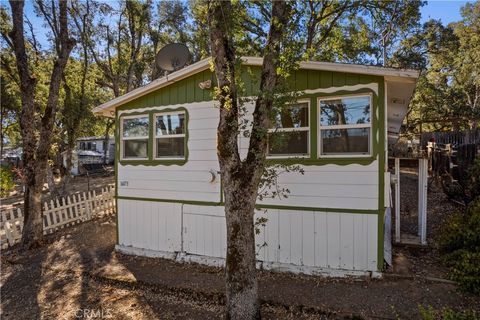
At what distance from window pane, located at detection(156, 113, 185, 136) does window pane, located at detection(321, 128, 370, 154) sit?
3.00 meters

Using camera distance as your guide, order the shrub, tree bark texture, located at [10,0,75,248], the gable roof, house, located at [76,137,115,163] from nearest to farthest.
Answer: the gable roof < tree bark texture, located at [10,0,75,248] < the shrub < house, located at [76,137,115,163]

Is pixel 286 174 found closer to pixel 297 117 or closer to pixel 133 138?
pixel 297 117

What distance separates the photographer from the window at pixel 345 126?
16.5 feet

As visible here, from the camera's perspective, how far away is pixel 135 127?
705cm

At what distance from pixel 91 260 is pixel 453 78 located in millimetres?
24369

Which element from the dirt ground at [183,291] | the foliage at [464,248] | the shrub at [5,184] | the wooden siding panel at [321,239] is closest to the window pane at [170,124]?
the dirt ground at [183,291]

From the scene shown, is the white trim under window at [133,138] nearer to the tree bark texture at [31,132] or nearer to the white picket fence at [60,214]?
the tree bark texture at [31,132]

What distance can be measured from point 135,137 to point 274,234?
3905 millimetres

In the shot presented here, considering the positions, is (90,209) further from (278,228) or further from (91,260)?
(278,228)

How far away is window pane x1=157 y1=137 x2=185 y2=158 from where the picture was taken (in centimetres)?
649

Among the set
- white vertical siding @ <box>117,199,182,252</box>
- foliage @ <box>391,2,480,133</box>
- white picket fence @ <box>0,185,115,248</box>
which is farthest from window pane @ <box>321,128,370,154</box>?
foliage @ <box>391,2,480,133</box>

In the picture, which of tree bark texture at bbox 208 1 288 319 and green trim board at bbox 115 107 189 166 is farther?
green trim board at bbox 115 107 189 166

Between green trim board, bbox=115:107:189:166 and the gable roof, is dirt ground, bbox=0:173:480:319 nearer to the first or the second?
green trim board, bbox=115:107:189:166

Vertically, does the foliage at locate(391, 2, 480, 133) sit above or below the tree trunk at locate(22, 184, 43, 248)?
above
